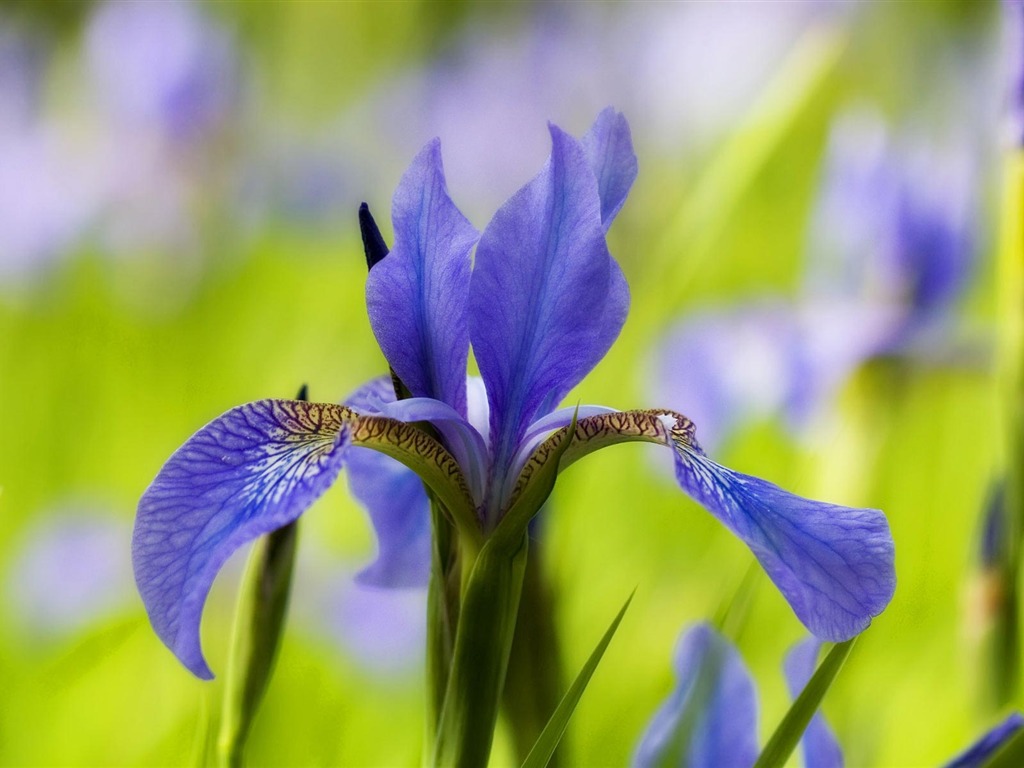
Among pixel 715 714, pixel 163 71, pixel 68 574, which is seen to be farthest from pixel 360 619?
pixel 163 71

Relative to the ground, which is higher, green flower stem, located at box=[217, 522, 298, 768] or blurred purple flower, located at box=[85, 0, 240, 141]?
blurred purple flower, located at box=[85, 0, 240, 141]

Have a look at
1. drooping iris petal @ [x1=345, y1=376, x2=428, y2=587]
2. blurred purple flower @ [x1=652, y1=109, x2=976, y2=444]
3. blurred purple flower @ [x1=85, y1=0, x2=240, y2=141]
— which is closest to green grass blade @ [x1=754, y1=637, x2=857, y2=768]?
drooping iris petal @ [x1=345, y1=376, x2=428, y2=587]

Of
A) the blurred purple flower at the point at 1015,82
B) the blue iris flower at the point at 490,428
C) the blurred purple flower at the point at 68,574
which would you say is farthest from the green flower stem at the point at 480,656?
the blurred purple flower at the point at 68,574

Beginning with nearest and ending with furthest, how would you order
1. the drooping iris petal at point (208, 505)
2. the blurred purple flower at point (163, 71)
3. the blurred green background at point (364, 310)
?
the drooping iris petal at point (208, 505), the blurred green background at point (364, 310), the blurred purple flower at point (163, 71)

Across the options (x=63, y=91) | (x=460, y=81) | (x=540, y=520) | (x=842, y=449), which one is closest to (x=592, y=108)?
(x=460, y=81)

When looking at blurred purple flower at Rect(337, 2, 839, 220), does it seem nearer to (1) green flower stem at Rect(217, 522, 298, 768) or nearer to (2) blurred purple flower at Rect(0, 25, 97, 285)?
(2) blurred purple flower at Rect(0, 25, 97, 285)

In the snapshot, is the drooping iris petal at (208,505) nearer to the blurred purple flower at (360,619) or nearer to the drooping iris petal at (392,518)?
the drooping iris petal at (392,518)

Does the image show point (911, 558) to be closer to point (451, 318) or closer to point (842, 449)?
point (842, 449)
